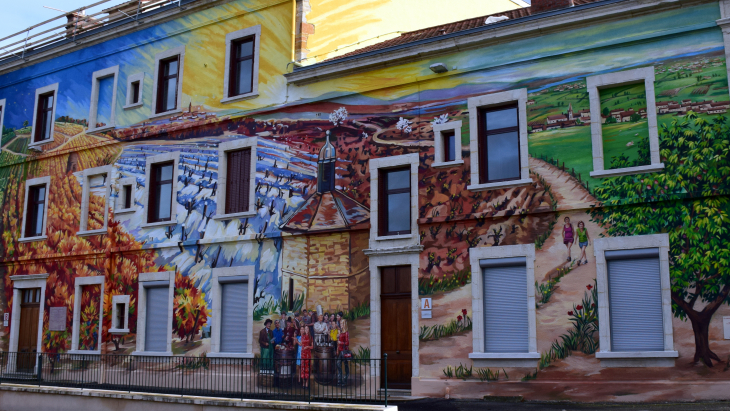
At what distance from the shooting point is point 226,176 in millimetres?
21281

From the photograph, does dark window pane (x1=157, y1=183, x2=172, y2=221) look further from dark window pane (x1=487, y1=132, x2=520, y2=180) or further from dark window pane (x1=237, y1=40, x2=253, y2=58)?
dark window pane (x1=487, y1=132, x2=520, y2=180)

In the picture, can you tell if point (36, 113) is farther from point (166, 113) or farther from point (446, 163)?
point (446, 163)

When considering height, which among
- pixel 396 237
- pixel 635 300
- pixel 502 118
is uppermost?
pixel 502 118

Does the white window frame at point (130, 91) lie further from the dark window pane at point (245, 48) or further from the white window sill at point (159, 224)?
the white window sill at point (159, 224)

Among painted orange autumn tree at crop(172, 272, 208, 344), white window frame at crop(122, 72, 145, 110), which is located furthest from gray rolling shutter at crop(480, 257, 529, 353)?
white window frame at crop(122, 72, 145, 110)

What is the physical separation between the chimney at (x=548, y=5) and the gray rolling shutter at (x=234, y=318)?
10.4m

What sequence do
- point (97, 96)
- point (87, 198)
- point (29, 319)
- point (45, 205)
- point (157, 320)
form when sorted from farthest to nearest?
point (45, 205)
point (29, 319)
point (97, 96)
point (87, 198)
point (157, 320)

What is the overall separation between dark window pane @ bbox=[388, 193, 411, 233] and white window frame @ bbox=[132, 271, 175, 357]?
720 cm

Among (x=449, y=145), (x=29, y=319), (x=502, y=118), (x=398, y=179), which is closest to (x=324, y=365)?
(x=398, y=179)

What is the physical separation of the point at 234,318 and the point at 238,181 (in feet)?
12.6

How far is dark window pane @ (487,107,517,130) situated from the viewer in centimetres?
1705

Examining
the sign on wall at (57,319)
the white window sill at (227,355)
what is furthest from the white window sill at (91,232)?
the white window sill at (227,355)

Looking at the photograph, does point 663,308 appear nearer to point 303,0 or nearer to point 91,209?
point 303,0

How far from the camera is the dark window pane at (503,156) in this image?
1684cm
